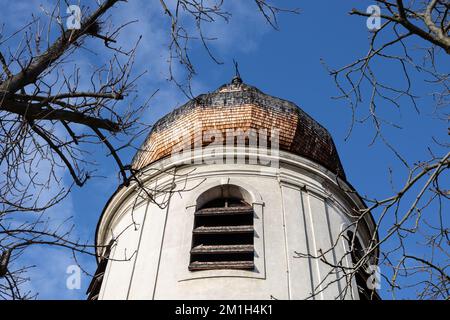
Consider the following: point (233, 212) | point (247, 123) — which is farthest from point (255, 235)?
point (247, 123)

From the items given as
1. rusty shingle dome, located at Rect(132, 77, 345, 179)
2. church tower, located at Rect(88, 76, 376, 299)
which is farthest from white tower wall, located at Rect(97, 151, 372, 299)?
rusty shingle dome, located at Rect(132, 77, 345, 179)

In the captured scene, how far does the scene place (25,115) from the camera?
5.02m

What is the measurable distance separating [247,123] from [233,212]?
8.16 ft

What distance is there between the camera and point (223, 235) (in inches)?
411

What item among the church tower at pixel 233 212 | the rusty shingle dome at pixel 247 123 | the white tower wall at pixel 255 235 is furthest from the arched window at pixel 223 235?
the rusty shingle dome at pixel 247 123

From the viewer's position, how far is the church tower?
376 inches

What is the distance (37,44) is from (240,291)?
5.02 m

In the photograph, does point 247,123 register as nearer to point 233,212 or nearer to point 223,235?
point 233,212

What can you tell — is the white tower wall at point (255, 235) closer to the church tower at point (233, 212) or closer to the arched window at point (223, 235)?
the church tower at point (233, 212)

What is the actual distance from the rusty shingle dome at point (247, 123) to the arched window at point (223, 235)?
1.84 meters

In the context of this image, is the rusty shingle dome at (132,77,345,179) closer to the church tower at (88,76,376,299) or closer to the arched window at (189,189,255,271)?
the church tower at (88,76,376,299)

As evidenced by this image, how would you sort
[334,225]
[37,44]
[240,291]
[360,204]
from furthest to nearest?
1. [360,204]
2. [334,225]
3. [240,291]
4. [37,44]
